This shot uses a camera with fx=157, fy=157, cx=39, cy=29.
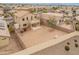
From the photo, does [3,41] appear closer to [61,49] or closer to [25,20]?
[25,20]

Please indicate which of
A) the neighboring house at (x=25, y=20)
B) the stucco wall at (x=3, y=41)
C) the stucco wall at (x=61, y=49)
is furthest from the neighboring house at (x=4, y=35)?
the stucco wall at (x=61, y=49)

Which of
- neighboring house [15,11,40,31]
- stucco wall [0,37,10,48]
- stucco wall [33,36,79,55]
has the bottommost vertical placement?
stucco wall [33,36,79,55]

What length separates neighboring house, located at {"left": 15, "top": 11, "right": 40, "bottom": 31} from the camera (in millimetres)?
1407

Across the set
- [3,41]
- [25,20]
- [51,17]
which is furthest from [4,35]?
[51,17]

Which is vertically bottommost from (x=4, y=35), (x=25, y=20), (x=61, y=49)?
(x=61, y=49)

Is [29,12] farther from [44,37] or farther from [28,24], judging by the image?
[44,37]

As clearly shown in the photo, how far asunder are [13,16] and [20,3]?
0.14 m

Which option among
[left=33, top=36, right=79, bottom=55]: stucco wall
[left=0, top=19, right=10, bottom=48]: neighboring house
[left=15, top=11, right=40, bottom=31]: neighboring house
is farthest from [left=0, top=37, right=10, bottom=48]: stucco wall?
[left=33, top=36, right=79, bottom=55]: stucco wall

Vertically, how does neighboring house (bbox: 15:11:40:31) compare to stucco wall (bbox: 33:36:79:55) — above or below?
above

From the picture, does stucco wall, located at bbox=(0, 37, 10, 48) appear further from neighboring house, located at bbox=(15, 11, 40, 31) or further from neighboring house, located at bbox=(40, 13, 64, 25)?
neighboring house, located at bbox=(40, 13, 64, 25)

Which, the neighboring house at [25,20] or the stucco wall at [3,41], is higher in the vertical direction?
the neighboring house at [25,20]

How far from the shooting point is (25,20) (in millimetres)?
1404

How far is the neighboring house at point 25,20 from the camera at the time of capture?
1.41 metres

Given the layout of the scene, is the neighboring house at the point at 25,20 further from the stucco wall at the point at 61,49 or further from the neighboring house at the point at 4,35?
the stucco wall at the point at 61,49
